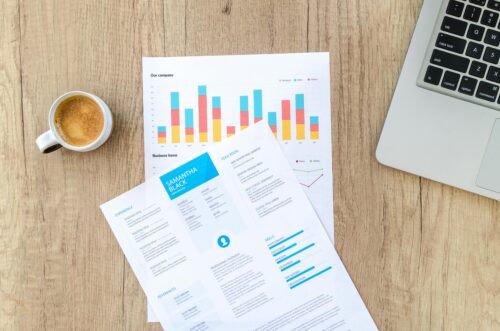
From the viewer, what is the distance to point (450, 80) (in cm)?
65

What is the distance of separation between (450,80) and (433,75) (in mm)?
23

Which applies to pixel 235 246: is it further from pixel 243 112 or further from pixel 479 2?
pixel 479 2

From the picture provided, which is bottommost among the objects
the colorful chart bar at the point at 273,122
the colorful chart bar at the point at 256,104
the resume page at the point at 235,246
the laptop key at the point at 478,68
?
the resume page at the point at 235,246

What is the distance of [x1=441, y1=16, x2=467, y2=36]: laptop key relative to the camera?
65cm

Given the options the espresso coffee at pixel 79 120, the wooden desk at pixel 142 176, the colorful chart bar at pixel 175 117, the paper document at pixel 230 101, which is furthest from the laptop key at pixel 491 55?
the espresso coffee at pixel 79 120

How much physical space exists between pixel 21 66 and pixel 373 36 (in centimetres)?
53

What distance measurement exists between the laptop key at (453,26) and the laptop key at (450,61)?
0.03 metres

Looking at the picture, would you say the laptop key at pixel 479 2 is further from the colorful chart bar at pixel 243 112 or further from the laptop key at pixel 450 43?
the colorful chart bar at pixel 243 112

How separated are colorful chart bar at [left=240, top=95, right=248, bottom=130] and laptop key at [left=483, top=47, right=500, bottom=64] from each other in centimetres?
33

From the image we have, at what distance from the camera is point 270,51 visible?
2.33 feet

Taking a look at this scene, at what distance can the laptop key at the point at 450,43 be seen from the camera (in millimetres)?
645

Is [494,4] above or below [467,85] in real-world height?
above

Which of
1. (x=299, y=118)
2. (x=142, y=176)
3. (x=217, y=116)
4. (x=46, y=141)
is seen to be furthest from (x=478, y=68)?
(x=46, y=141)

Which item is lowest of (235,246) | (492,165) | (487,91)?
(235,246)
